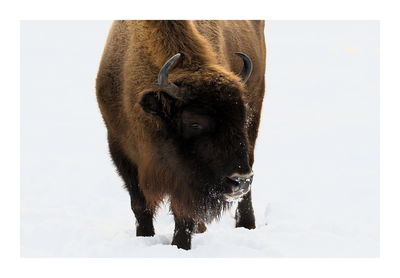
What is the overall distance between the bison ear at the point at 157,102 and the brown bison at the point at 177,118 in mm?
10

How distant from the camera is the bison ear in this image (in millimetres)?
5918

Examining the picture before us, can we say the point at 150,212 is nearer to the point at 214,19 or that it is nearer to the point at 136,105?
the point at 136,105

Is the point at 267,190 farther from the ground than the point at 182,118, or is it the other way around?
the point at 182,118

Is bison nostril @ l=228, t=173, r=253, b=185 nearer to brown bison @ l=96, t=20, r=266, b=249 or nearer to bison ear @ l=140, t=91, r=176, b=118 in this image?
brown bison @ l=96, t=20, r=266, b=249

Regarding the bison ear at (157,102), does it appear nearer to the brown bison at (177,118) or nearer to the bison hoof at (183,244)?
the brown bison at (177,118)

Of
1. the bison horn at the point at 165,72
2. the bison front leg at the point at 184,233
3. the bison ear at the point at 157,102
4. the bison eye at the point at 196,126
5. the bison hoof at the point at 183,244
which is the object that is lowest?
the bison hoof at the point at 183,244

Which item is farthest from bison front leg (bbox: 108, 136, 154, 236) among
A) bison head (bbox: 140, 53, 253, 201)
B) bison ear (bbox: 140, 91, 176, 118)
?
bison ear (bbox: 140, 91, 176, 118)

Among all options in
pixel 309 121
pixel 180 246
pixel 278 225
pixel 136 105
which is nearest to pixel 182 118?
pixel 136 105

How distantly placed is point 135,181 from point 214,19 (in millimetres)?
2284

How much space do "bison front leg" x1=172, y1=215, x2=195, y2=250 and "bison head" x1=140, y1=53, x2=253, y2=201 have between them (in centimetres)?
69

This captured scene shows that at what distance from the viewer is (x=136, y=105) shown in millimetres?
6422

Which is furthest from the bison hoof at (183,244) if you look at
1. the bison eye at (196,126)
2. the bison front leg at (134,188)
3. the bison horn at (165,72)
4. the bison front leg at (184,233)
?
the bison horn at (165,72)

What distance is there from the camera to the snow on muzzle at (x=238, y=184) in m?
5.66

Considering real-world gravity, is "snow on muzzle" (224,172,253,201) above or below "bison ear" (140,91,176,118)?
below
